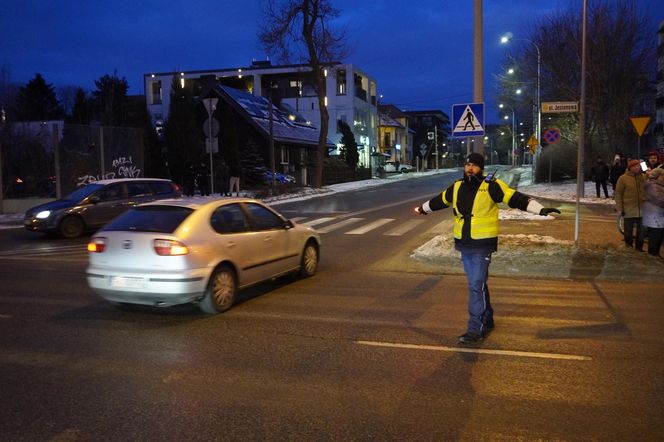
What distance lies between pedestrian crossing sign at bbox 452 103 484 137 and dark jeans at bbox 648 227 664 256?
350 cm

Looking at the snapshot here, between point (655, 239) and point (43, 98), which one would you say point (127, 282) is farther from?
point (43, 98)

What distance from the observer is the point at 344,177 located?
166 ft

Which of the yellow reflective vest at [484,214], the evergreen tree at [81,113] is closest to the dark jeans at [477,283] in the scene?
the yellow reflective vest at [484,214]

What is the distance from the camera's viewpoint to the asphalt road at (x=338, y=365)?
13.9 ft

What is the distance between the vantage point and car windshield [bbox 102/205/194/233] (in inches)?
291

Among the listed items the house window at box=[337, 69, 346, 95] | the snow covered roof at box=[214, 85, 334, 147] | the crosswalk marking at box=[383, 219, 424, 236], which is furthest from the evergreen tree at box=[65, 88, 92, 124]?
the crosswalk marking at box=[383, 219, 424, 236]

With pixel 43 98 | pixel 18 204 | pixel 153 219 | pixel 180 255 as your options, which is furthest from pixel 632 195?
pixel 43 98

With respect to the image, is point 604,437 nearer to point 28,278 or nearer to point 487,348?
point 487,348

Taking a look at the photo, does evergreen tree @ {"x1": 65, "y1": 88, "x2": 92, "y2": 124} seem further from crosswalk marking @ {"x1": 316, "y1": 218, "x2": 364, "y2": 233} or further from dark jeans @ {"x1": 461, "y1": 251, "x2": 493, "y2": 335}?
dark jeans @ {"x1": 461, "y1": 251, "x2": 493, "y2": 335}

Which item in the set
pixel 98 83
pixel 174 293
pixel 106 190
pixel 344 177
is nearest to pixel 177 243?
pixel 174 293

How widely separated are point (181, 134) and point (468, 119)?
24.9 meters

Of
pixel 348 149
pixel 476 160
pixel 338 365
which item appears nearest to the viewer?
pixel 338 365

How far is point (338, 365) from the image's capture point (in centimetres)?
548

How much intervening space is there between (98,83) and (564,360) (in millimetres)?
65988
